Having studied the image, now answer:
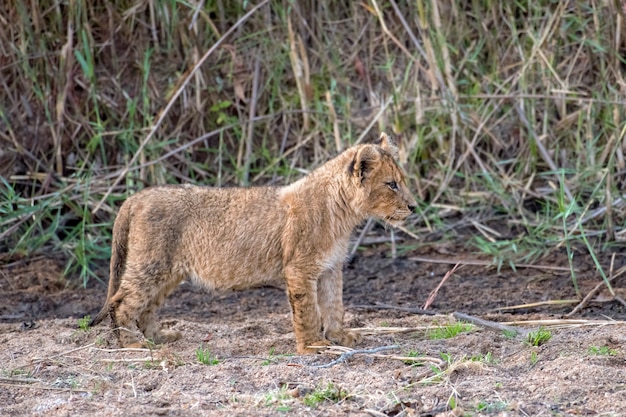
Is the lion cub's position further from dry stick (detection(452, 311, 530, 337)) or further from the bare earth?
dry stick (detection(452, 311, 530, 337))

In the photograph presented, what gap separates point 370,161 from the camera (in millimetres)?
6512

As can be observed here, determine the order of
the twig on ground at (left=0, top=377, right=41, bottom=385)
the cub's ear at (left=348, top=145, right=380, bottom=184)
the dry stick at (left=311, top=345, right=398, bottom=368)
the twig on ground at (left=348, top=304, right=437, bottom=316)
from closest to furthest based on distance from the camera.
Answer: the twig on ground at (left=0, top=377, right=41, bottom=385), the dry stick at (left=311, top=345, right=398, bottom=368), the cub's ear at (left=348, top=145, right=380, bottom=184), the twig on ground at (left=348, top=304, right=437, bottom=316)

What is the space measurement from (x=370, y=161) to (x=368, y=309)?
1.64 metres

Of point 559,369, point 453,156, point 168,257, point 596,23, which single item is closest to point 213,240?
point 168,257

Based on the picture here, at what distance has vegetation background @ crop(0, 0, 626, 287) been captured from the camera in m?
9.30

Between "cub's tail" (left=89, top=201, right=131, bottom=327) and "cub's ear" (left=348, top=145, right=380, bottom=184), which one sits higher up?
"cub's ear" (left=348, top=145, right=380, bottom=184)

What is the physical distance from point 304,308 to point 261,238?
0.56 m

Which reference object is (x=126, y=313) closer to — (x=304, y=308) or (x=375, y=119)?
(x=304, y=308)

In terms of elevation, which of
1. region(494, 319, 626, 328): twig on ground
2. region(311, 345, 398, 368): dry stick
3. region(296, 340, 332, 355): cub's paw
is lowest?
region(494, 319, 626, 328): twig on ground

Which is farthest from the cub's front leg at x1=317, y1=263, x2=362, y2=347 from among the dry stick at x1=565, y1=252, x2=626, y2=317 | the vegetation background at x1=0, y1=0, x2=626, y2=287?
the vegetation background at x1=0, y1=0, x2=626, y2=287

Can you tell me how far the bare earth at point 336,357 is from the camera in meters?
4.96

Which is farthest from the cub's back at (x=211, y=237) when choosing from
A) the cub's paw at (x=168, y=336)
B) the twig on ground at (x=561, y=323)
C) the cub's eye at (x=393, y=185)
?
the twig on ground at (x=561, y=323)

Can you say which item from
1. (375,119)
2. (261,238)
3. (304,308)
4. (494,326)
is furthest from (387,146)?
(375,119)

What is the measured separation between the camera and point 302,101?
9.87 m
